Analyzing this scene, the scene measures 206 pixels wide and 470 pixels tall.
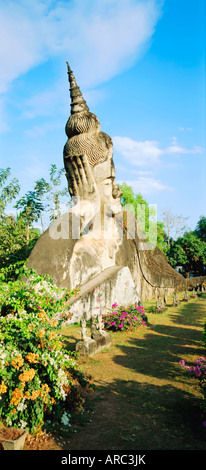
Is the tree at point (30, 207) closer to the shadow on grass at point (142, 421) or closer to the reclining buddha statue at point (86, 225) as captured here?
the reclining buddha statue at point (86, 225)

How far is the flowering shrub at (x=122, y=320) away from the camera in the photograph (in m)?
9.98

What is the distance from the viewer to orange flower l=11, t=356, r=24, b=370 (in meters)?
3.83

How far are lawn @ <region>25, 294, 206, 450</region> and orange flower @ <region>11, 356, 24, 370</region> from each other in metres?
1.07

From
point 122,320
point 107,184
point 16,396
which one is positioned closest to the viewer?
point 16,396

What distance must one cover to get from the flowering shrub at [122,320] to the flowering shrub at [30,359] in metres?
5.16

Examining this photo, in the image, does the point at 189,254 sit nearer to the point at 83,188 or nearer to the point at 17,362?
the point at 83,188

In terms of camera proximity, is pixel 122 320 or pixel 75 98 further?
pixel 75 98

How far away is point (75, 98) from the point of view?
14.3 metres

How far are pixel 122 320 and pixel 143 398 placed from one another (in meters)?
4.74

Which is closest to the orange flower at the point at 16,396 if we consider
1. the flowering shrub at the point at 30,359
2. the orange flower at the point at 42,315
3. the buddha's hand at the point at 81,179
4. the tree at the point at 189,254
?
the flowering shrub at the point at 30,359

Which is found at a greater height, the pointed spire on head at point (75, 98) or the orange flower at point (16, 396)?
the pointed spire on head at point (75, 98)

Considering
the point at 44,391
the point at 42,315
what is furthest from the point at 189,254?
the point at 44,391

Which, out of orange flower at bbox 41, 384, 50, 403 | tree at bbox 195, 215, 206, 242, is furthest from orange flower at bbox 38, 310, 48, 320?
tree at bbox 195, 215, 206, 242

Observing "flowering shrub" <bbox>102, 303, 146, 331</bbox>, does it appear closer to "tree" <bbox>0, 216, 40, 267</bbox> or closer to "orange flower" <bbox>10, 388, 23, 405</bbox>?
"orange flower" <bbox>10, 388, 23, 405</bbox>
